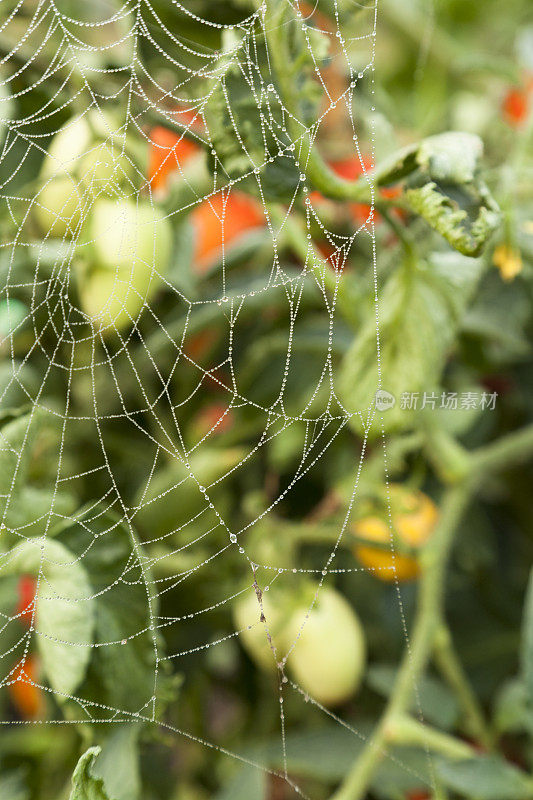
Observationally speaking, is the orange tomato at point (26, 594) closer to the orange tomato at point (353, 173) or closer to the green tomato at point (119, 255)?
the green tomato at point (119, 255)

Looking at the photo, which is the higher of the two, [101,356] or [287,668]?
[101,356]

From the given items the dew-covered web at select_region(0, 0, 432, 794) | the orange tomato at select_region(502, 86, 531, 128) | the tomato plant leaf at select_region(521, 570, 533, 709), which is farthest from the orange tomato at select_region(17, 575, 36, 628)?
the orange tomato at select_region(502, 86, 531, 128)

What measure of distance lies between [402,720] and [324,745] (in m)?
0.09

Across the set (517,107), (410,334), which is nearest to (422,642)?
(410,334)

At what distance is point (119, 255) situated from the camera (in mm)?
381

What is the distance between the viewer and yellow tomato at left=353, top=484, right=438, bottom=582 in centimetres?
45

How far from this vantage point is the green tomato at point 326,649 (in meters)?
Answer: 0.43

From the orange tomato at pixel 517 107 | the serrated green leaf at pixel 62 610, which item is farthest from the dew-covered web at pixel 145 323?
the orange tomato at pixel 517 107

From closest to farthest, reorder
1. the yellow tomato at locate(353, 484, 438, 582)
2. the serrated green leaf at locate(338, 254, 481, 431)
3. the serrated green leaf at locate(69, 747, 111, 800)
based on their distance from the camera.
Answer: the serrated green leaf at locate(69, 747, 111, 800), the serrated green leaf at locate(338, 254, 481, 431), the yellow tomato at locate(353, 484, 438, 582)

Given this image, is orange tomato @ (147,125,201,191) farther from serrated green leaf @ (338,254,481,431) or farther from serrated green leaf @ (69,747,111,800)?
Result: serrated green leaf @ (69,747,111,800)

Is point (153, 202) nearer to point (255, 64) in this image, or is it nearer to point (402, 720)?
point (255, 64)

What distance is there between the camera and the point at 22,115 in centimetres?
37

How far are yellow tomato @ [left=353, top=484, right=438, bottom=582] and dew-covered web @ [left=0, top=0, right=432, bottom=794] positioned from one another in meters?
0.03

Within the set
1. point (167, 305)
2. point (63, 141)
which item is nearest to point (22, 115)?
point (63, 141)
